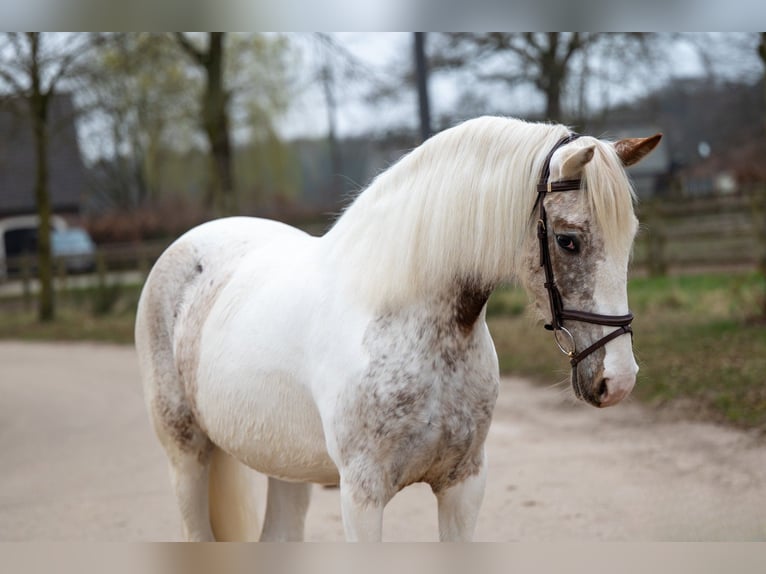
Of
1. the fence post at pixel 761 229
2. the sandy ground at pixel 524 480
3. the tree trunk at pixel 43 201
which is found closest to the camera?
the sandy ground at pixel 524 480

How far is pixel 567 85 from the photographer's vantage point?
14617mm

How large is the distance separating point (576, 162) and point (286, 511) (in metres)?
1.98

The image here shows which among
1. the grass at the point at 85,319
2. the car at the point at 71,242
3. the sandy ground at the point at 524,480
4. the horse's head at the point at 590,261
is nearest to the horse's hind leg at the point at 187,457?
the sandy ground at the point at 524,480

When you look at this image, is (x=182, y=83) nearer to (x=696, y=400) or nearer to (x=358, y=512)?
(x=696, y=400)

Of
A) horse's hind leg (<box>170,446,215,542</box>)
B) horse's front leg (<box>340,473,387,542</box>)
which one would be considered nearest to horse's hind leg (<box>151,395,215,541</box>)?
horse's hind leg (<box>170,446,215,542</box>)

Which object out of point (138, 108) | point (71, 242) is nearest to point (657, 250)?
point (138, 108)

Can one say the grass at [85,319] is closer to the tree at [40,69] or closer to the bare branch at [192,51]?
the tree at [40,69]

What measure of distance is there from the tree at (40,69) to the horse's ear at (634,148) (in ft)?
40.4

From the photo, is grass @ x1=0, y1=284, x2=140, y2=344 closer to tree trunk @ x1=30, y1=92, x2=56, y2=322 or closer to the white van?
tree trunk @ x1=30, y1=92, x2=56, y2=322

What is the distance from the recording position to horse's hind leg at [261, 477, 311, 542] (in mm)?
3541

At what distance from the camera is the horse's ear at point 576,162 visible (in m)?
2.23

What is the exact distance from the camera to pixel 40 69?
13.7 metres

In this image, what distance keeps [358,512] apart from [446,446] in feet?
1.01

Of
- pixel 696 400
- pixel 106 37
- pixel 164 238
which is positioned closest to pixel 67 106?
pixel 164 238
